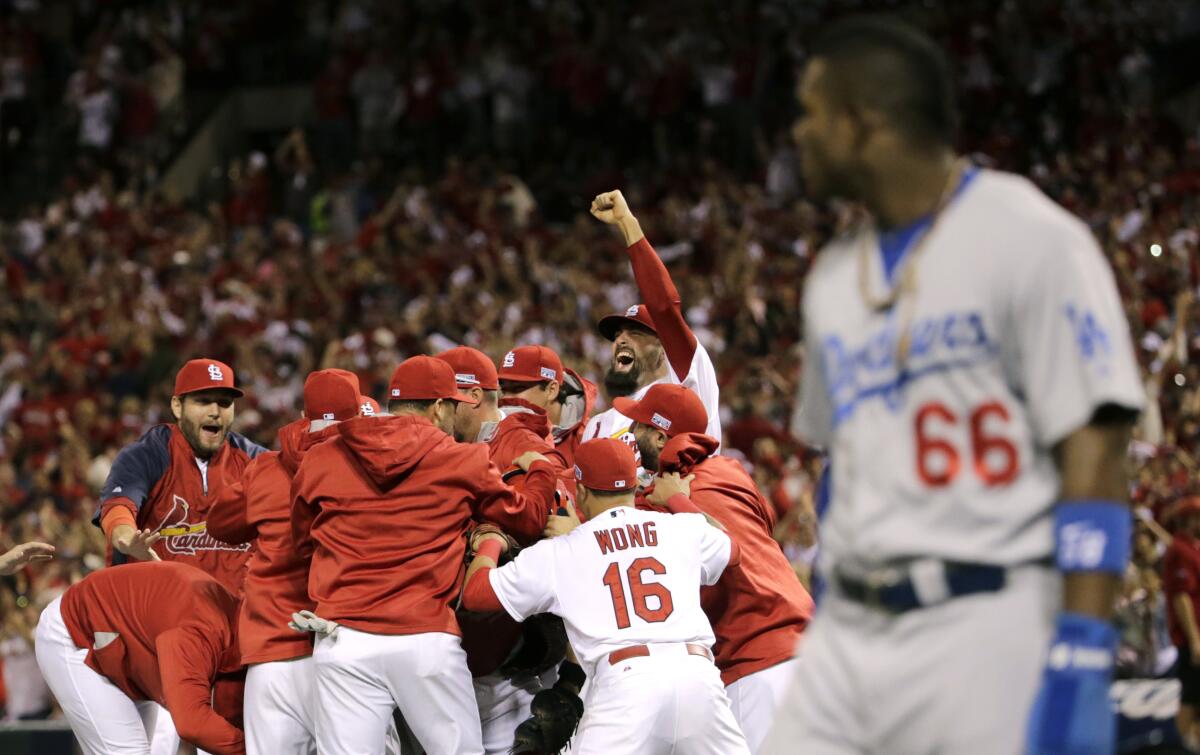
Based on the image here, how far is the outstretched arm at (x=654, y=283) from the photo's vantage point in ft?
20.6

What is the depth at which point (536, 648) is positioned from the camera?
6.65 m

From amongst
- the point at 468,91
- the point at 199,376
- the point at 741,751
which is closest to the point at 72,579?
the point at 199,376

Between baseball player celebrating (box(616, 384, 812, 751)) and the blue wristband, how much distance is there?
3.60m

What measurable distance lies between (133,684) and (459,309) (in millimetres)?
9769

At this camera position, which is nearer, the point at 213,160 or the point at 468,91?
the point at 468,91

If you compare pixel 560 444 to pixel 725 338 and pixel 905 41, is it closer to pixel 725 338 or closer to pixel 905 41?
pixel 905 41

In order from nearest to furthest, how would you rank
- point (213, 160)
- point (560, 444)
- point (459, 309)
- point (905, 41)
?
point (905, 41), point (560, 444), point (459, 309), point (213, 160)

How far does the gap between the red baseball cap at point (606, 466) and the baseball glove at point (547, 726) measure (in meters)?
1.05

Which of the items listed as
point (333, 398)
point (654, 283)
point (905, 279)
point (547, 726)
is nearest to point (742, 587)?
point (547, 726)

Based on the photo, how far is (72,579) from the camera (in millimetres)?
11500

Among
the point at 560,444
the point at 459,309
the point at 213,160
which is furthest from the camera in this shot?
the point at 213,160

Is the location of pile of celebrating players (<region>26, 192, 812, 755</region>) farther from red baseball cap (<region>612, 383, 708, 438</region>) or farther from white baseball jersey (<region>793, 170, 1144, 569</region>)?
white baseball jersey (<region>793, 170, 1144, 569</region>)

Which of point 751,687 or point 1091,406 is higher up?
point 1091,406

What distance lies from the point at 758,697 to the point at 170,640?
2.24m
